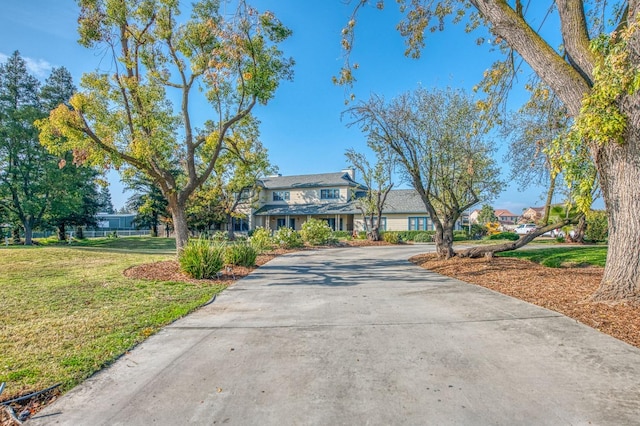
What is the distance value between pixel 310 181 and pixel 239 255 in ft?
87.6

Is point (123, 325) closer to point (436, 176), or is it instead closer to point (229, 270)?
point (229, 270)

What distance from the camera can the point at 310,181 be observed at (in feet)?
124

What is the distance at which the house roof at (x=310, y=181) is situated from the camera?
3628 centimetres

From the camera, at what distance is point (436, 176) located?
13.2 metres

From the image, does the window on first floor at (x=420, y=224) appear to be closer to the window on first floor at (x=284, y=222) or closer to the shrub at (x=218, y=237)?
the window on first floor at (x=284, y=222)

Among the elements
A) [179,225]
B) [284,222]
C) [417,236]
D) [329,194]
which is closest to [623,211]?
[179,225]

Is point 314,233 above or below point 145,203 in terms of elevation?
below

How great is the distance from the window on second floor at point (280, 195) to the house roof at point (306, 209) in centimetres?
94

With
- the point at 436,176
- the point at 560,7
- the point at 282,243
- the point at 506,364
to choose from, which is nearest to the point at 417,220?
the point at 282,243

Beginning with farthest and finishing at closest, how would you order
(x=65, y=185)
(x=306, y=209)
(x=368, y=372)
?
(x=306, y=209) < (x=65, y=185) < (x=368, y=372)

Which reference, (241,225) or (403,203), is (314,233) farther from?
(241,225)

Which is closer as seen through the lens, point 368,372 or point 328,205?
point 368,372

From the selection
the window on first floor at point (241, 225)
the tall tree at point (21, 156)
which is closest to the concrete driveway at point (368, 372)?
the tall tree at point (21, 156)

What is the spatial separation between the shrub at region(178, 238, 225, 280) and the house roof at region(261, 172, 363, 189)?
2683 centimetres
